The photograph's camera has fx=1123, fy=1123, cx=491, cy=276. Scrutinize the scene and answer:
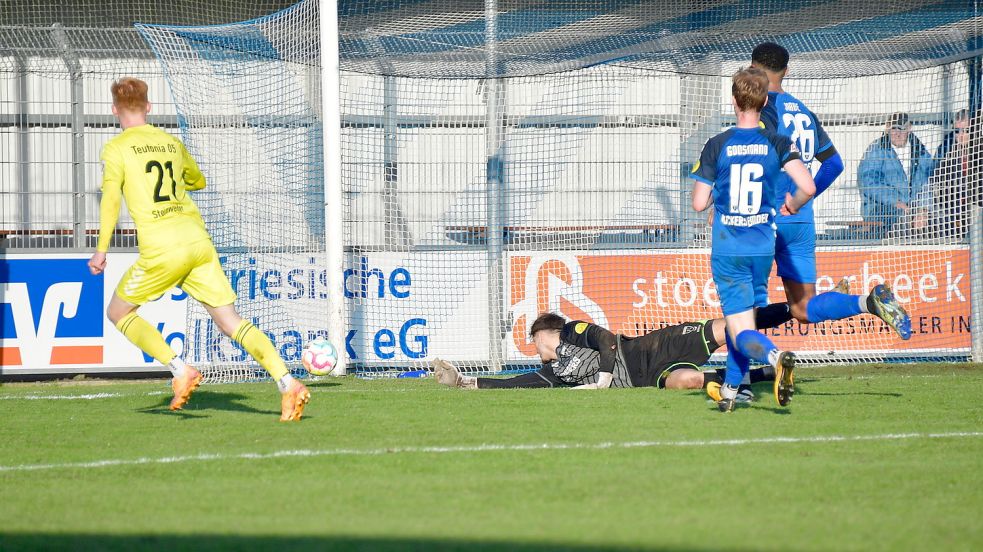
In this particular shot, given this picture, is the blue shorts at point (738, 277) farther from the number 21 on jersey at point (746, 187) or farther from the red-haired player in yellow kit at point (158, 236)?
the red-haired player in yellow kit at point (158, 236)

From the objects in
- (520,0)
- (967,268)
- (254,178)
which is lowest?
(967,268)

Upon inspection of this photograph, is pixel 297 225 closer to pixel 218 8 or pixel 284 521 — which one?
pixel 218 8

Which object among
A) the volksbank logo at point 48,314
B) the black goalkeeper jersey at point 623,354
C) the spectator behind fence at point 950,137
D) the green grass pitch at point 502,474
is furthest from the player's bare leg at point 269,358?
the spectator behind fence at point 950,137

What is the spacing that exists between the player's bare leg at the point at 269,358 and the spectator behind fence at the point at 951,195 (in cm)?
711

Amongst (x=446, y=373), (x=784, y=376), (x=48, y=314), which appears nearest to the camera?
(x=784, y=376)

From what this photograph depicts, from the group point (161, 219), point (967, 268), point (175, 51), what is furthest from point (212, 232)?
point (967, 268)

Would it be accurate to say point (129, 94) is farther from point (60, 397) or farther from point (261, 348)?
point (60, 397)

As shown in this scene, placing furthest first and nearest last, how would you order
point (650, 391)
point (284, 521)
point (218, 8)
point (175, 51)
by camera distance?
1. point (218, 8)
2. point (175, 51)
3. point (650, 391)
4. point (284, 521)

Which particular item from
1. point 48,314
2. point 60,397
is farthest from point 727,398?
point 48,314

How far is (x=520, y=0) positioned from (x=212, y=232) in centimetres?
444

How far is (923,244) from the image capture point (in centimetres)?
1129

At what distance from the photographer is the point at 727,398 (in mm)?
7066

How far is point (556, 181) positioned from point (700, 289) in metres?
1.82

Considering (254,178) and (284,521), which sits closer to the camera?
(284,521)
